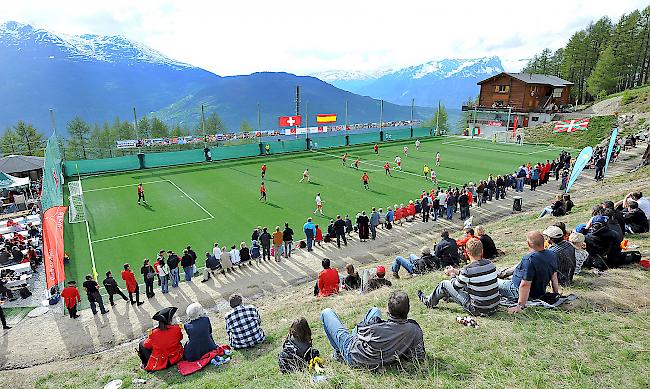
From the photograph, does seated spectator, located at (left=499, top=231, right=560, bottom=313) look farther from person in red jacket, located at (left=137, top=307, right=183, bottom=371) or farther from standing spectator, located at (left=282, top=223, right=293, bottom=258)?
standing spectator, located at (left=282, top=223, right=293, bottom=258)

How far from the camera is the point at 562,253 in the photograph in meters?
6.86

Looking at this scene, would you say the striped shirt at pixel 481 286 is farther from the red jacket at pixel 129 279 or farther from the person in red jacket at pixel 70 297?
the person in red jacket at pixel 70 297

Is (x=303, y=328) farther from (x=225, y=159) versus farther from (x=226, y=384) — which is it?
(x=225, y=159)

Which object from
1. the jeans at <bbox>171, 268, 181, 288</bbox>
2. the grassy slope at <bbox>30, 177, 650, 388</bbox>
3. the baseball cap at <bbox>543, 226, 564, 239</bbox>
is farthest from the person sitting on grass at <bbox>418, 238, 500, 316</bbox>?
the jeans at <bbox>171, 268, 181, 288</bbox>

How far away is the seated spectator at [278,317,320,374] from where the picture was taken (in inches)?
217

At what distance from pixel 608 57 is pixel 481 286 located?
269 feet

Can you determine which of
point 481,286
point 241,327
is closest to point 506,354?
point 481,286

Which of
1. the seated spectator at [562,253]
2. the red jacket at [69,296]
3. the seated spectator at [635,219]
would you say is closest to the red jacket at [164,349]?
the red jacket at [69,296]

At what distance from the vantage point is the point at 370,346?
15.6ft

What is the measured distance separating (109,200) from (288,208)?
542 inches

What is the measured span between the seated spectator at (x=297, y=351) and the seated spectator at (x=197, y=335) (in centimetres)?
208

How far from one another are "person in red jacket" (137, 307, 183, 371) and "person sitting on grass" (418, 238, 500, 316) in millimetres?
5149

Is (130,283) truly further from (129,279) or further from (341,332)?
(341,332)

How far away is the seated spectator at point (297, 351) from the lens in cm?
551
